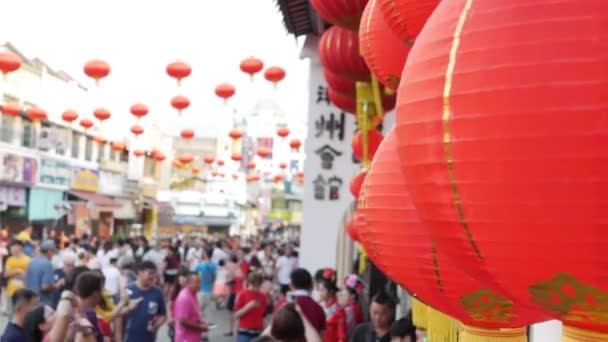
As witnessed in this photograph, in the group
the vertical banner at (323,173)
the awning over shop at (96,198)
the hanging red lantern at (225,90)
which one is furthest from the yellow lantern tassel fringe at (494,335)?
the awning over shop at (96,198)

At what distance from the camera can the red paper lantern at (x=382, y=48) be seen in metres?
3.03

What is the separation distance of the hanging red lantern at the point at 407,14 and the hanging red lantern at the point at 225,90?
33.2 feet

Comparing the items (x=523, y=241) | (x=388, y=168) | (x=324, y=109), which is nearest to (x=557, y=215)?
(x=523, y=241)

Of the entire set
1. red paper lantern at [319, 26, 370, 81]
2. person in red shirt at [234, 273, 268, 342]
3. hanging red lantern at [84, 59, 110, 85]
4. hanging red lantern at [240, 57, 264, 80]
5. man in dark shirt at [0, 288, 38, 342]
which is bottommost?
person in red shirt at [234, 273, 268, 342]

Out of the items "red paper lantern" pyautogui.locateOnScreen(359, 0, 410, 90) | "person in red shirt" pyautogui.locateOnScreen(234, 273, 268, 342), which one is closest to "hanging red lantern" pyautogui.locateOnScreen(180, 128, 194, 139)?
"person in red shirt" pyautogui.locateOnScreen(234, 273, 268, 342)

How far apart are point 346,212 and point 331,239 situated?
0.58 m

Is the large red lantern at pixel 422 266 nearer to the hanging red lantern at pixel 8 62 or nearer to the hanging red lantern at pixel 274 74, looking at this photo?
the hanging red lantern at pixel 274 74

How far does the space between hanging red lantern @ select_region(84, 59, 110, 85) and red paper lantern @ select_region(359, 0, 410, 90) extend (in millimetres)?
8046

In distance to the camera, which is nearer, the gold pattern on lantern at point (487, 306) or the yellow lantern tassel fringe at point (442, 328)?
the gold pattern on lantern at point (487, 306)

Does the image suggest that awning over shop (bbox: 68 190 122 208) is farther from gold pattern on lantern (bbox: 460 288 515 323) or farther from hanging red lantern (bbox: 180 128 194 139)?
gold pattern on lantern (bbox: 460 288 515 323)

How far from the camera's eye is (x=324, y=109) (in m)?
14.1

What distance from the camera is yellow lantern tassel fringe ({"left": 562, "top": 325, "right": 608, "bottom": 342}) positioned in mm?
1496

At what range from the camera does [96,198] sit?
31.3m

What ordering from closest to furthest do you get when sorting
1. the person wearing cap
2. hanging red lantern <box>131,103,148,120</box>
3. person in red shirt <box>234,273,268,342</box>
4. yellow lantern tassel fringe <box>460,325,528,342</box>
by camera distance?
yellow lantern tassel fringe <box>460,325,528,342</box>
person in red shirt <box>234,273,268,342</box>
the person wearing cap
hanging red lantern <box>131,103,148,120</box>
